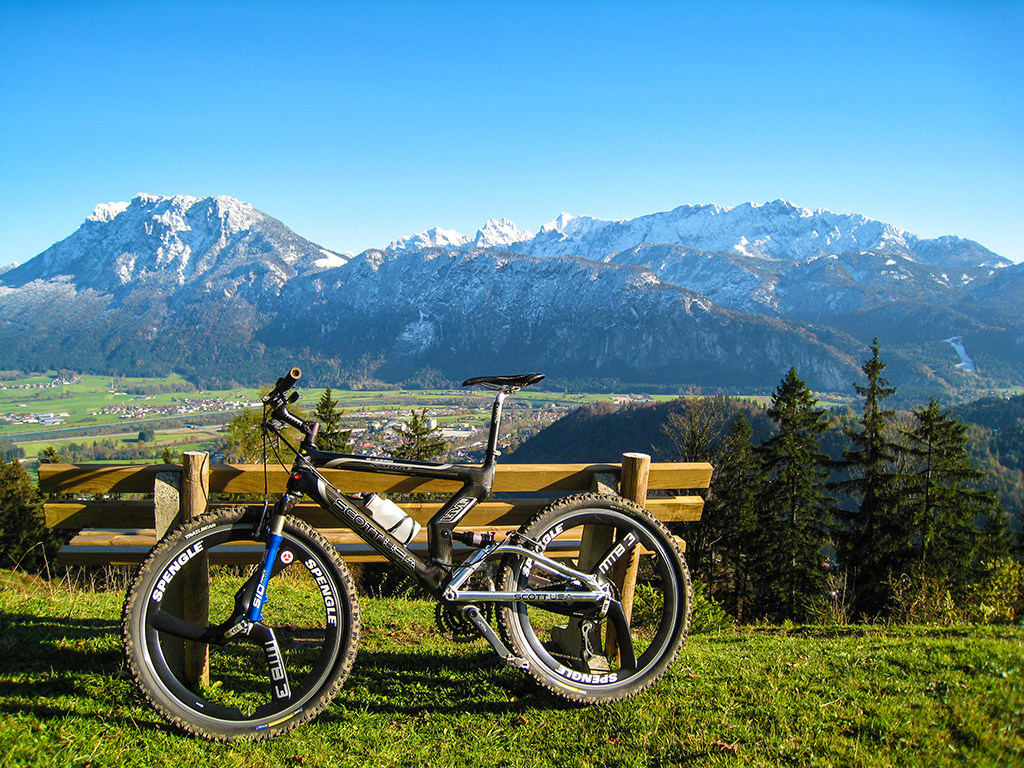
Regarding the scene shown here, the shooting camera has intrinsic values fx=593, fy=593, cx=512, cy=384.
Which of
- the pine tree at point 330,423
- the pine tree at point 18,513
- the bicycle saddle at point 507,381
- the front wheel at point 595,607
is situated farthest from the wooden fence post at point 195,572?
the pine tree at point 18,513

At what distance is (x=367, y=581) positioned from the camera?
15.1 meters

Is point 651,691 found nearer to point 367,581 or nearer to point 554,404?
point 367,581

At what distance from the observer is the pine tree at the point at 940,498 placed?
26.8m

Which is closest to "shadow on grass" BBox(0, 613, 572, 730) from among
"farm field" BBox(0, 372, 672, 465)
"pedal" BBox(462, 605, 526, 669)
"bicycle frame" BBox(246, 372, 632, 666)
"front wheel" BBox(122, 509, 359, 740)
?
"front wheel" BBox(122, 509, 359, 740)

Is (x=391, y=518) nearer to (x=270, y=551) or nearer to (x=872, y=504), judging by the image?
(x=270, y=551)

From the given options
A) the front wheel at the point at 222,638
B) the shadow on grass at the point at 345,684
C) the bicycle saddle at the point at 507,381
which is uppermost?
the bicycle saddle at the point at 507,381

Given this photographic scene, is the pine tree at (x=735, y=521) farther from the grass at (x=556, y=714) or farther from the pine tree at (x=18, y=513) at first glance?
the pine tree at (x=18, y=513)

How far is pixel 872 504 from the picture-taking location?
91.2 feet

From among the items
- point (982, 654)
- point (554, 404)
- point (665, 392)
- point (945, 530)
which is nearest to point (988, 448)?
point (554, 404)

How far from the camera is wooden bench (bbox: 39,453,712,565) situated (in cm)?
390

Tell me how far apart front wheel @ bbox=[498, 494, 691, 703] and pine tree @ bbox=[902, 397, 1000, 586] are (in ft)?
92.8

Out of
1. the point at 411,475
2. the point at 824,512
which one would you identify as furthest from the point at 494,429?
the point at 824,512

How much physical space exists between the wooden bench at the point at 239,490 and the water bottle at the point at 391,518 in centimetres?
21

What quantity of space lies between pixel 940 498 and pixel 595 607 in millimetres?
30321
